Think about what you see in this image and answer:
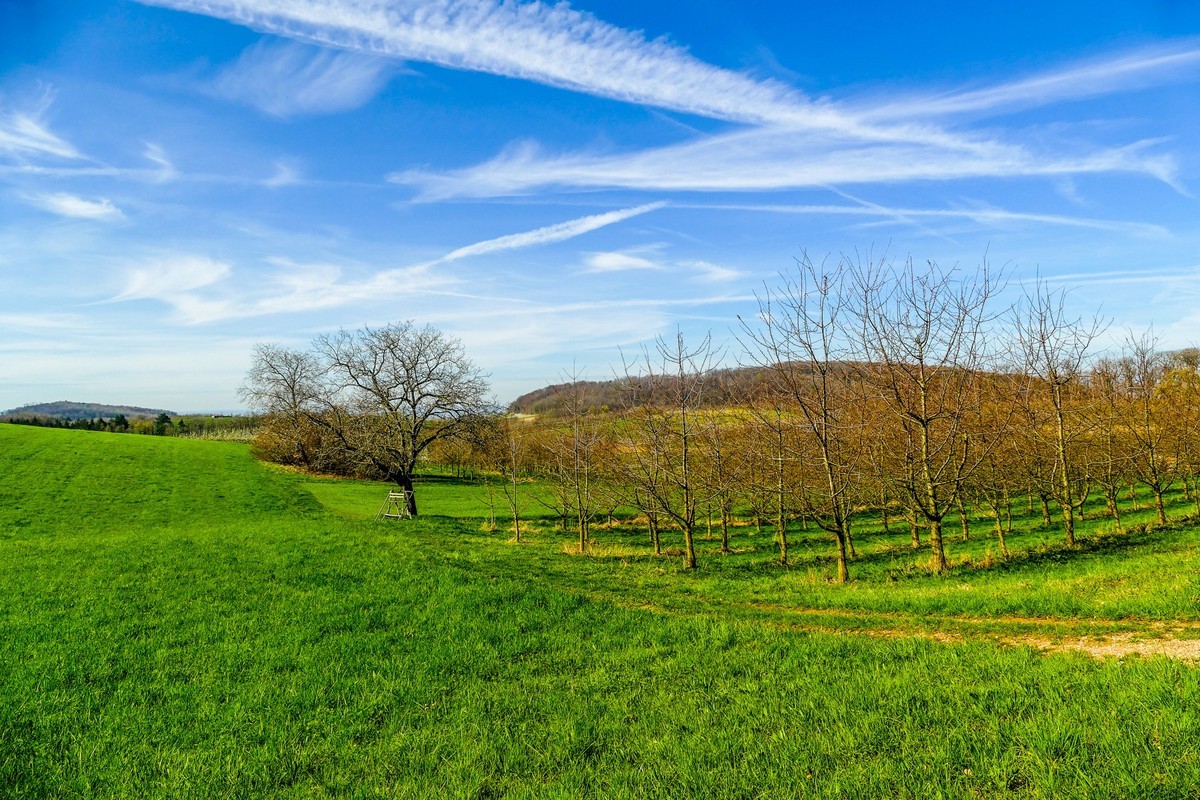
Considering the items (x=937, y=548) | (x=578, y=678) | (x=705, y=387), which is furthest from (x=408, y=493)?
(x=578, y=678)

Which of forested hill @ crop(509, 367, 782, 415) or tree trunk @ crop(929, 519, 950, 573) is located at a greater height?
forested hill @ crop(509, 367, 782, 415)

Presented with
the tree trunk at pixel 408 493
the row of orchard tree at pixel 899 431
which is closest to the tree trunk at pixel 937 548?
the row of orchard tree at pixel 899 431

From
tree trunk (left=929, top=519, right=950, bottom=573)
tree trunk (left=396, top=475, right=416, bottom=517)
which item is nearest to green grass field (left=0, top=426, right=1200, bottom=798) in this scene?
tree trunk (left=929, top=519, right=950, bottom=573)

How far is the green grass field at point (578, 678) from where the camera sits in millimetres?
4566

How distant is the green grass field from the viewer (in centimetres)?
457

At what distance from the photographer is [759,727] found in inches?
211

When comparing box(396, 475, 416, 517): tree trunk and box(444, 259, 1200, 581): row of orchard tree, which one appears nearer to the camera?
box(444, 259, 1200, 581): row of orchard tree

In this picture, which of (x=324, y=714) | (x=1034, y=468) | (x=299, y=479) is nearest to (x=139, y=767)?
(x=324, y=714)

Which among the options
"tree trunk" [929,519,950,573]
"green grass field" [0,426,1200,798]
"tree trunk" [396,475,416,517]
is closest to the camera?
"green grass field" [0,426,1200,798]

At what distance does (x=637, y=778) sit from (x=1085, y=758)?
3.23 metres

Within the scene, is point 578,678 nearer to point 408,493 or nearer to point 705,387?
point 705,387

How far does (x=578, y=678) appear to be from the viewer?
7215 mm

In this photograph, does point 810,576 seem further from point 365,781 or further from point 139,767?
point 139,767

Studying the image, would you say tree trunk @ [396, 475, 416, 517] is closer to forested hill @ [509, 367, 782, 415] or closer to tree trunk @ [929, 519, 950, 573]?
forested hill @ [509, 367, 782, 415]
